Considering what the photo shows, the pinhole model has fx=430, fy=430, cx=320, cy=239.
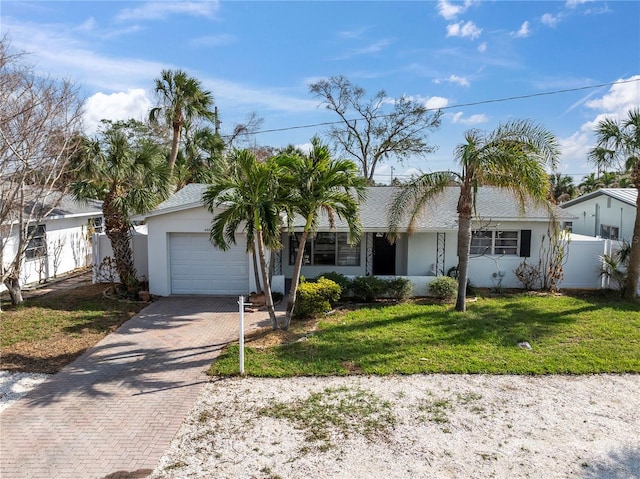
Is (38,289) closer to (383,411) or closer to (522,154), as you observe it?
(383,411)

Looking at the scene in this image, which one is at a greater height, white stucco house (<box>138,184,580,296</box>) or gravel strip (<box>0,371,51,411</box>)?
white stucco house (<box>138,184,580,296</box>)

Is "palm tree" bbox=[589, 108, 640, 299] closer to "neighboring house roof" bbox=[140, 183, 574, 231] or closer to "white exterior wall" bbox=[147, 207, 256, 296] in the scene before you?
"neighboring house roof" bbox=[140, 183, 574, 231]

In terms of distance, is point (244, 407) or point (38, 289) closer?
point (244, 407)

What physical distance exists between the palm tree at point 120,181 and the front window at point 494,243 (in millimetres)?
11476

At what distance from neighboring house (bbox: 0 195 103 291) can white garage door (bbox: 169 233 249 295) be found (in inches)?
210

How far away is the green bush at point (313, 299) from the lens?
11.8 m

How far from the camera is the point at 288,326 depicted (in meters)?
11.1

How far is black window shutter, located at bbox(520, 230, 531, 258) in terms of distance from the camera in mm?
15670

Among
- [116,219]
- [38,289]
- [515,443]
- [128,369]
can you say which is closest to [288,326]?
[128,369]

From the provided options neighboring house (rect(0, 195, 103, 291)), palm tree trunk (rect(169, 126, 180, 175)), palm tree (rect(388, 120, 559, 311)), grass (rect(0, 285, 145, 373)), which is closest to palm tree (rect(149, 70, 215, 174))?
palm tree trunk (rect(169, 126, 180, 175))

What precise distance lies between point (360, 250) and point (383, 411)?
32.7 ft

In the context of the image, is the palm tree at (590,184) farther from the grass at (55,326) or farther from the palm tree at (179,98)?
the grass at (55,326)

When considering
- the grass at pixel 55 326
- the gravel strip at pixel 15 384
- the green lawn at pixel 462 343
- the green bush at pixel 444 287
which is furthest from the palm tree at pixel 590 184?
the gravel strip at pixel 15 384

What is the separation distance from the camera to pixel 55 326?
37.0 ft
